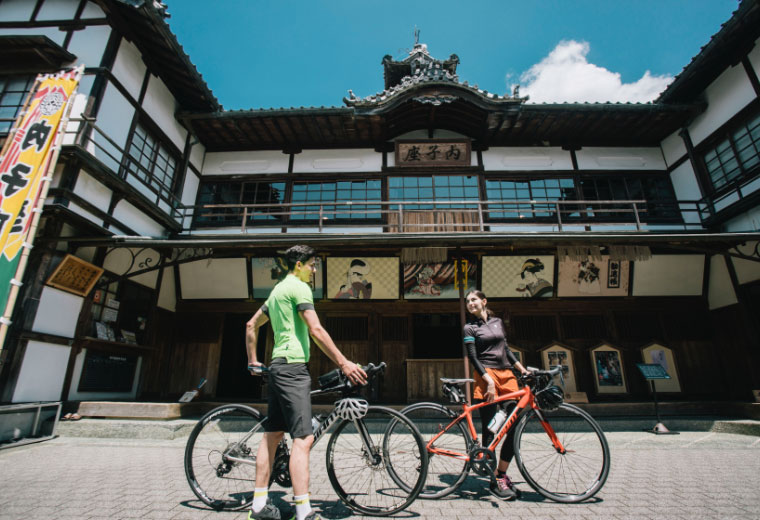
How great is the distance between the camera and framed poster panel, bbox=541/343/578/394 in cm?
877

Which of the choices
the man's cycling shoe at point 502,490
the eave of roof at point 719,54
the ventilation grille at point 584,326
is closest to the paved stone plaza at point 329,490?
the man's cycling shoe at point 502,490

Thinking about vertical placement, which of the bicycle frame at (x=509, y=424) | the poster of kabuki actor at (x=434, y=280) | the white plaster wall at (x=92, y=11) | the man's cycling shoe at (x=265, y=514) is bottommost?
the man's cycling shoe at (x=265, y=514)

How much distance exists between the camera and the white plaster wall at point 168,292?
29.8 ft

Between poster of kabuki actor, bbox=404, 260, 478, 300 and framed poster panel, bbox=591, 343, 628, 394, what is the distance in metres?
3.65

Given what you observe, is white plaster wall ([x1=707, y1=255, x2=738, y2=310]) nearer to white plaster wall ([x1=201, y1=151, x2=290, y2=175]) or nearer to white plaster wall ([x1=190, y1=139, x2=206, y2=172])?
white plaster wall ([x1=201, y1=151, x2=290, y2=175])

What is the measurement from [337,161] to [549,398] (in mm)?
8810

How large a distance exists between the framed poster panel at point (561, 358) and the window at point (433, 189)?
4.43 meters

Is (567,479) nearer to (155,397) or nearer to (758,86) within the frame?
(155,397)

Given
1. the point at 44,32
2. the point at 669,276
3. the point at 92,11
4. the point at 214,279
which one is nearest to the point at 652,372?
the point at 669,276

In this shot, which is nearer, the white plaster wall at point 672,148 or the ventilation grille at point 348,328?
the ventilation grille at point 348,328

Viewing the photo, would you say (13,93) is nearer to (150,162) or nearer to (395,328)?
(150,162)

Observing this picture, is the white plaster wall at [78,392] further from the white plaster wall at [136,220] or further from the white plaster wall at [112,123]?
the white plaster wall at [112,123]

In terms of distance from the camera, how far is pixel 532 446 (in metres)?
2.80

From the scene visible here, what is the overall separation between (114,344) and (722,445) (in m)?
11.4
